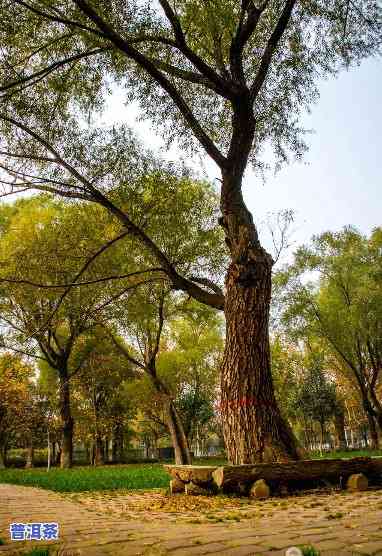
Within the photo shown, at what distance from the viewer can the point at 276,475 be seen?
26.6 feet

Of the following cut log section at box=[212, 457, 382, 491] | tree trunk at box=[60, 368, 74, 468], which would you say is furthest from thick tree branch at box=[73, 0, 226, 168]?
tree trunk at box=[60, 368, 74, 468]

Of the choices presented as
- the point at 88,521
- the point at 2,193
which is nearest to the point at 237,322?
the point at 88,521

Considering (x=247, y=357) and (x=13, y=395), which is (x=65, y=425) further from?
(x=247, y=357)

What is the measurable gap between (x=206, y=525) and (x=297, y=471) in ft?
12.6

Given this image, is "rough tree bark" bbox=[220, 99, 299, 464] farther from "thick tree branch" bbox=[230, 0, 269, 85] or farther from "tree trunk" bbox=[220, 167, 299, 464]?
"thick tree branch" bbox=[230, 0, 269, 85]

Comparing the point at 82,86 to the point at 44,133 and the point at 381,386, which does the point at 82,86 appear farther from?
the point at 381,386

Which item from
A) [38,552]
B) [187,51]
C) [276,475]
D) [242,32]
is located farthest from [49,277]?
[38,552]

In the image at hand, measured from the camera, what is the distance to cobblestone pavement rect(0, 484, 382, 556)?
3.46 m

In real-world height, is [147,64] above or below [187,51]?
below

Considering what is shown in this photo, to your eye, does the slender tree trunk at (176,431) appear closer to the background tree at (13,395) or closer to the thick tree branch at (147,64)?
the background tree at (13,395)

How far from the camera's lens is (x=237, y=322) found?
954 centimetres

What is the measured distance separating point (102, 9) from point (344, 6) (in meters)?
5.35

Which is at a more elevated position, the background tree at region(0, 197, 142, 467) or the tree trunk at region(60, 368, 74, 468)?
the background tree at region(0, 197, 142, 467)

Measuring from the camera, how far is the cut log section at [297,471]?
8.02 m
